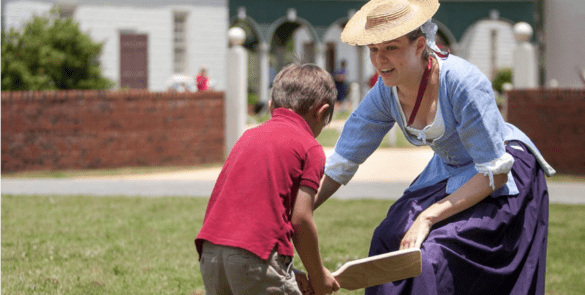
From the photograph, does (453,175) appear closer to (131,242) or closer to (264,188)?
(264,188)

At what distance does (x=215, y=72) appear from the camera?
2217 cm

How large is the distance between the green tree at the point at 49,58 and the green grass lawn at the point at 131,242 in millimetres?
Answer: 4101

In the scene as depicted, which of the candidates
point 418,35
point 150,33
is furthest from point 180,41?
point 418,35

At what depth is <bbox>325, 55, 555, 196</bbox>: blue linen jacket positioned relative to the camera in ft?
10.5

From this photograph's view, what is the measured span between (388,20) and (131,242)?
406cm

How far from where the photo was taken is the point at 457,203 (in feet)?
10.6

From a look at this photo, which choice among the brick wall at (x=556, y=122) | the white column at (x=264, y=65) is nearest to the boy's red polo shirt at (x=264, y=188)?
the brick wall at (x=556, y=122)

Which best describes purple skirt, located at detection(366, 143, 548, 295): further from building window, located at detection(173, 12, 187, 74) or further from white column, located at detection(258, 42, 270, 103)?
white column, located at detection(258, 42, 270, 103)

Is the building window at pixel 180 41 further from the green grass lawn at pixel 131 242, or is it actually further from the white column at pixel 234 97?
the green grass lawn at pixel 131 242

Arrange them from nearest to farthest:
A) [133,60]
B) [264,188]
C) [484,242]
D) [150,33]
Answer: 1. [264,188]
2. [484,242]
3. [133,60]
4. [150,33]

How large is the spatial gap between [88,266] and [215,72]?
54.7 feet

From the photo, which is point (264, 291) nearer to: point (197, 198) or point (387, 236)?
point (387, 236)

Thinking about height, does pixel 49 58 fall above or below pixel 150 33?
below

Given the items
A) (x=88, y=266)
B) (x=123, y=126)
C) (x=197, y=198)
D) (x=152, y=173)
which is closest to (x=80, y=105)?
(x=123, y=126)
